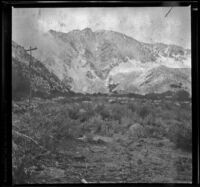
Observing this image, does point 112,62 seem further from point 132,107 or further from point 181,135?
point 181,135

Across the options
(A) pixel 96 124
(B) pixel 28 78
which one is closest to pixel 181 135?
(A) pixel 96 124

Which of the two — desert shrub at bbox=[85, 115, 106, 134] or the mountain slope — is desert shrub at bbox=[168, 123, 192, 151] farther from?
the mountain slope

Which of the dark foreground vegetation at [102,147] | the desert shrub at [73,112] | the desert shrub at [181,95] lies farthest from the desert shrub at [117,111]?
the desert shrub at [181,95]

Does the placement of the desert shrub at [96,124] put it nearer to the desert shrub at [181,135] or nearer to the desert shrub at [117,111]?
the desert shrub at [117,111]

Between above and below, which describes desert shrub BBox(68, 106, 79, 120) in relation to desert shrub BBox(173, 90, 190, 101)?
below

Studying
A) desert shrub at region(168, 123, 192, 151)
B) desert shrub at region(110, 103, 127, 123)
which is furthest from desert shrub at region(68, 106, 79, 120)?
desert shrub at region(168, 123, 192, 151)
